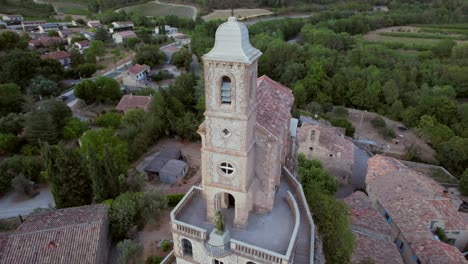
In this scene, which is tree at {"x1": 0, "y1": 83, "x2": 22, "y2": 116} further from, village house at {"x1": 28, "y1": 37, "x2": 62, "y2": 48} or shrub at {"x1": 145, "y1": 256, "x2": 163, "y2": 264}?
shrub at {"x1": 145, "y1": 256, "x2": 163, "y2": 264}

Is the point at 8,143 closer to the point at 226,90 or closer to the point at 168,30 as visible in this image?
the point at 226,90

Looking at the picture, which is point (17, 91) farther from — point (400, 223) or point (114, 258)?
point (400, 223)

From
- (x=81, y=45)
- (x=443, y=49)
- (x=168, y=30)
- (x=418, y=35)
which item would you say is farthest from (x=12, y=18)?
(x=418, y=35)

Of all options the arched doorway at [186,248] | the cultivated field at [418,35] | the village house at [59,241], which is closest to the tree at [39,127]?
the village house at [59,241]

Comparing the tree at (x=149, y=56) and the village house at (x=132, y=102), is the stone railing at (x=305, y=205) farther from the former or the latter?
the tree at (x=149, y=56)

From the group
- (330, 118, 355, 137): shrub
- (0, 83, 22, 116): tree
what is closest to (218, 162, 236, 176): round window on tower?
(330, 118, 355, 137): shrub

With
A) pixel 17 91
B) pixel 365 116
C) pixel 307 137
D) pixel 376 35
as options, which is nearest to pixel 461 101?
pixel 365 116

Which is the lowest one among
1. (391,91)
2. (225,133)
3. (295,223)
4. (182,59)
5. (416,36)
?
(391,91)
